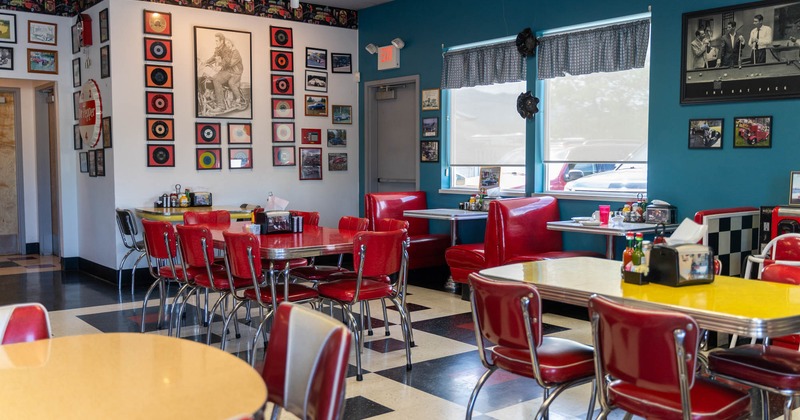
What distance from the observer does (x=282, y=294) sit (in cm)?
484

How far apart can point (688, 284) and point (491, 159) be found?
5.04 m

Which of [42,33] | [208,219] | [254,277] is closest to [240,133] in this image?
[42,33]

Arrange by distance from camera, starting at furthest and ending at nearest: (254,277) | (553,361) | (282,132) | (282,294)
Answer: (282,132) → (282,294) → (254,277) → (553,361)

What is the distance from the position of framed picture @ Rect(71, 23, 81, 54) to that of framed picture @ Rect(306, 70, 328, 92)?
261 cm

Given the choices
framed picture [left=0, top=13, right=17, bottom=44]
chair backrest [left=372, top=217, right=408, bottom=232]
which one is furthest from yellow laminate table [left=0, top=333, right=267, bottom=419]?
framed picture [left=0, top=13, right=17, bottom=44]

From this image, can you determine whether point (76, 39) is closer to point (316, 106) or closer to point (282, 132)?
point (282, 132)

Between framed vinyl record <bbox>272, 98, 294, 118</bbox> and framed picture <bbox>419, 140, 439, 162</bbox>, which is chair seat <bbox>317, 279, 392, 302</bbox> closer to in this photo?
framed picture <bbox>419, 140, 439, 162</bbox>

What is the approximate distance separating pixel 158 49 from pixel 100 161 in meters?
1.39

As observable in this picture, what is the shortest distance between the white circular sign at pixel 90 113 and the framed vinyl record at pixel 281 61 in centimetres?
199

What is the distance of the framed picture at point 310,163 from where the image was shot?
31.0 feet

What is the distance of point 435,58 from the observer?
8.66 meters

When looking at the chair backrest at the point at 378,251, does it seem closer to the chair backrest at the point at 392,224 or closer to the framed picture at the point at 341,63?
the chair backrest at the point at 392,224

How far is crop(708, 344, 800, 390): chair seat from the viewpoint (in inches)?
117

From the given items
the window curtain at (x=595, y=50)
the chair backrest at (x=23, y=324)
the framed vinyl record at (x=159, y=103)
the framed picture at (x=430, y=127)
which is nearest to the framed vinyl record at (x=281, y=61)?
the framed vinyl record at (x=159, y=103)
